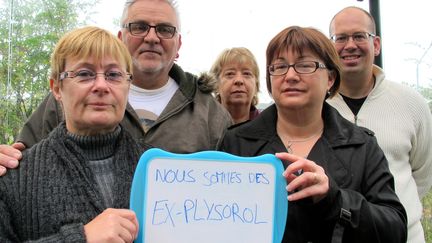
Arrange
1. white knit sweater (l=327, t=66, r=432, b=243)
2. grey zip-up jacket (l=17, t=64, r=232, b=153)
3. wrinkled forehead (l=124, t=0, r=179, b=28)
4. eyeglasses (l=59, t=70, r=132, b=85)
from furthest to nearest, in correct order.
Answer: white knit sweater (l=327, t=66, r=432, b=243)
wrinkled forehead (l=124, t=0, r=179, b=28)
grey zip-up jacket (l=17, t=64, r=232, b=153)
eyeglasses (l=59, t=70, r=132, b=85)

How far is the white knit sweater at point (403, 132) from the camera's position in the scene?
78.9 inches

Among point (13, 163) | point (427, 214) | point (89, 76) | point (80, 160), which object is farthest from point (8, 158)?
point (427, 214)

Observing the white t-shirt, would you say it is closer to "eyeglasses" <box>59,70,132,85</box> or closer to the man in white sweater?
"eyeglasses" <box>59,70,132,85</box>

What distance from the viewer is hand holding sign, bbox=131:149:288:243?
1.25m

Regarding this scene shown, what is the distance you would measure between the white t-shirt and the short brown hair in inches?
21.0

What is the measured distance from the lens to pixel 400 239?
1470 mm

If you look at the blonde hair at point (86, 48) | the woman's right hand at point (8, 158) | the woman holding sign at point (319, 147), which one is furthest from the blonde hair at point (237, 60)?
the woman's right hand at point (8, 158)

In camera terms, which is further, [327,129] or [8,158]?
[327,129]

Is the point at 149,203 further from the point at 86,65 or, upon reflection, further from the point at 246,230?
the point at 86,65

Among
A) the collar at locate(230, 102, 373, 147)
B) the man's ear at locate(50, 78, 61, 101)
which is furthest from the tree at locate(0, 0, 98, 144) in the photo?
the collar at locate(230, 102, 373, 147)

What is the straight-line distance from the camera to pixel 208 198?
4.25ft

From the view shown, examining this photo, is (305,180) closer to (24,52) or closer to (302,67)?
(302,67)

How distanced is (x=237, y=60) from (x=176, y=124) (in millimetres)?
1132

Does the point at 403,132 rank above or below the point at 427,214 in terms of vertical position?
above
